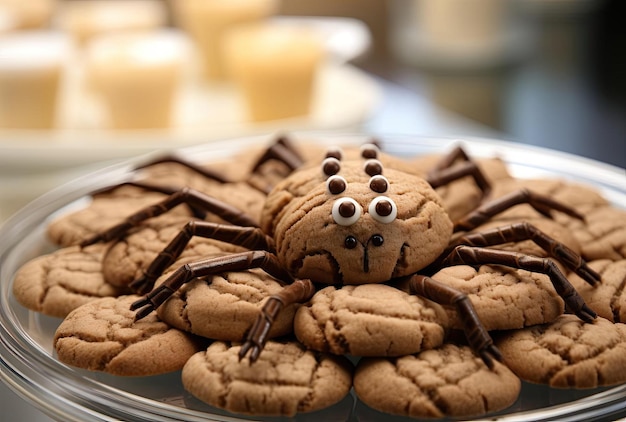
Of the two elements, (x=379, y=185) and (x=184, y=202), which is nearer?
(x=379, y=185)

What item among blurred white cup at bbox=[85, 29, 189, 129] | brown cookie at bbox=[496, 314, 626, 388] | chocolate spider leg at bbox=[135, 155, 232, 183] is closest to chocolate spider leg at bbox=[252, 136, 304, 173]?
chocolate spider leg at bbox=[135, 155, 232, 183]

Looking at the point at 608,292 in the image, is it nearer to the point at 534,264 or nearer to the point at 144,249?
the point at 534,264

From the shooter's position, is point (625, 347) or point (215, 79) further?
point (215, 79)

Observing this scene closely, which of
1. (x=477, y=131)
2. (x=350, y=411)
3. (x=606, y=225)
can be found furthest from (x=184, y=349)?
(x=477, y=131)

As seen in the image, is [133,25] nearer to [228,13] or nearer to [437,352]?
[228,13]

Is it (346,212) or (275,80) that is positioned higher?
(346,212)

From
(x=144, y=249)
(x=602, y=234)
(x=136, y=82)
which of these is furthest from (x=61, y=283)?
(x=136, y=82)

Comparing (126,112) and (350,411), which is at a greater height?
(350,411)
